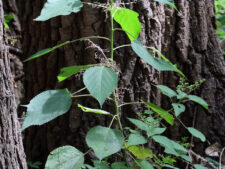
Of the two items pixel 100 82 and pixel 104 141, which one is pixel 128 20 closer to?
pixel 100 82

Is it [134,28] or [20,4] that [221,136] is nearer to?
[134,28]

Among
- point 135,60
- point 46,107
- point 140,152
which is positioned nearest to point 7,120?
point 46,107

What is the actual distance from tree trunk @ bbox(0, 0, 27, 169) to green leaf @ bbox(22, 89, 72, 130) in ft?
0.99

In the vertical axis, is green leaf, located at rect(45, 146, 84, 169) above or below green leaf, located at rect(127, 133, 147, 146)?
below

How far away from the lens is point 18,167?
1400 mm

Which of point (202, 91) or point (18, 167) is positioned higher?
point (202, 91)

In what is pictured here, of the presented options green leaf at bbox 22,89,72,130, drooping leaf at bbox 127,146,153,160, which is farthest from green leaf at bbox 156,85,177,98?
green leaf at bbox 22,89,72,130

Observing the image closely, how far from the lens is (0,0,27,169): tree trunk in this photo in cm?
131

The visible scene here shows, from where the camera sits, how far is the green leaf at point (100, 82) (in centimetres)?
97

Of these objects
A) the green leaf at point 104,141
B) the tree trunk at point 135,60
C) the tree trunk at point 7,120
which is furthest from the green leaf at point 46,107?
the tree trunk at point 135,60

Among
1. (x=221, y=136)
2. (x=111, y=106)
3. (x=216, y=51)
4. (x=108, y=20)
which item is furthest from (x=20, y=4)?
(x=221, y=136)

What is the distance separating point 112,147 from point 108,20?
0.85 metres

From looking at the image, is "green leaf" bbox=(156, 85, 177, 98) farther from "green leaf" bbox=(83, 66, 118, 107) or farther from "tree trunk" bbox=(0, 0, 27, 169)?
"tree trunk" bbox=(0, 0, 27, 169)

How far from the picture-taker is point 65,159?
1149 mm
